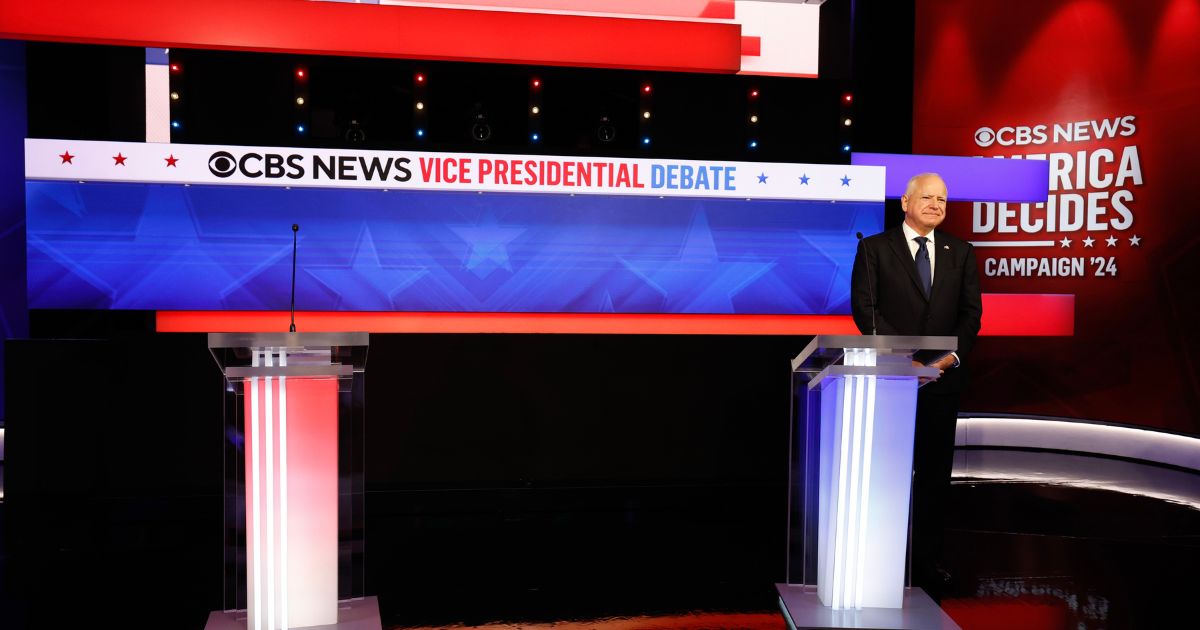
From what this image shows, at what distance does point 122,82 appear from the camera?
4863 mm

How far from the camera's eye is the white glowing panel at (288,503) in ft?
7.37

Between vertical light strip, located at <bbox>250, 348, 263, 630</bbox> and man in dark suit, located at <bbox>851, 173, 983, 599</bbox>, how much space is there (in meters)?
1.91

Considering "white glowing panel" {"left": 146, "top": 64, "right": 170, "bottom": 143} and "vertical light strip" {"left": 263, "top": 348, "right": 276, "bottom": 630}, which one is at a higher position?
"white glowing panel" {"left": 146, "top": 64, "right": 170, "bottom": 143}

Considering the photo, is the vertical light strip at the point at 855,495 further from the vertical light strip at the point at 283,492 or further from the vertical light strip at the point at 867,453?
the vertical light strip at the point at 283,492

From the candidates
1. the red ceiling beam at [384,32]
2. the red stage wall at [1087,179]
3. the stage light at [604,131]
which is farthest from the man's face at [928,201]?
the red stage wall at [1087,179]

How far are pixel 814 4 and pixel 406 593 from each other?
172 inches

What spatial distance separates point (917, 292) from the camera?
9.95 feet

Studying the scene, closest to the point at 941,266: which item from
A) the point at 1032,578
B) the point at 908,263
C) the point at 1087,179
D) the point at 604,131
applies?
the point at 908,263

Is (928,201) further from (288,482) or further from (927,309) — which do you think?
(288,482)

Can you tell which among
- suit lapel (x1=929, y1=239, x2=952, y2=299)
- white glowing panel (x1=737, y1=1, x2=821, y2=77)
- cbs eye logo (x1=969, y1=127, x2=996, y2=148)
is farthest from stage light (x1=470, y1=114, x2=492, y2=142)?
cbs eye logo (x1=969, y1=127, x2=996, y2=148)

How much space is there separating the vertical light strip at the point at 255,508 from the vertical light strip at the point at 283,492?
0.17 ft

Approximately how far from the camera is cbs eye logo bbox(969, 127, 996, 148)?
6.12 m

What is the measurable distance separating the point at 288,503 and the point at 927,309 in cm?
212

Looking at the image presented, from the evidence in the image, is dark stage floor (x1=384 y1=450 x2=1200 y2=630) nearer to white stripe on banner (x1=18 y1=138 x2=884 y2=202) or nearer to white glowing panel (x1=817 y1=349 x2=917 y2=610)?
white glowing panel (x1=817 y1=349 x2=917 y2=610)
